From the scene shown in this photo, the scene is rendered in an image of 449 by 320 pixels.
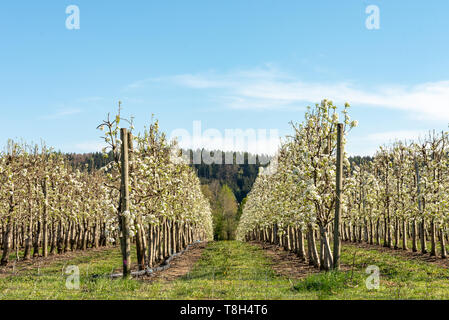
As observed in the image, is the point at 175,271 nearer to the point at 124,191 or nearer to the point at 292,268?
the point at 292,268

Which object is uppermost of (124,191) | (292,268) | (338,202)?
(124,191)

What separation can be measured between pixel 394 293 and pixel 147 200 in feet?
45.9

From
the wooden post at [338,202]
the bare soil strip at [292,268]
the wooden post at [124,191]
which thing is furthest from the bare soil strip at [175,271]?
the wooden post at [338,202]

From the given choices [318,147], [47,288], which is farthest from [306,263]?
[47,288]

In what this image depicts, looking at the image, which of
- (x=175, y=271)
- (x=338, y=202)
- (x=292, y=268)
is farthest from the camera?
(x=292, y=268)

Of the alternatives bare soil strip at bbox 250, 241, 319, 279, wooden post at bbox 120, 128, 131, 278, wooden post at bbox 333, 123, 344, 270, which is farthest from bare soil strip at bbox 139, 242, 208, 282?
wooden post at bbox 333, 123, 344, 270

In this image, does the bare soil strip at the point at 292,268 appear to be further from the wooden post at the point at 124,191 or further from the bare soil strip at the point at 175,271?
the wooden post at the point at 124,191

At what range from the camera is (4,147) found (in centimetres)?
3172

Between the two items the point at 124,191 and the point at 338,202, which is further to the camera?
the point at 338,202

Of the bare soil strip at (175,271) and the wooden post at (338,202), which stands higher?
the wooden post at (338,202)

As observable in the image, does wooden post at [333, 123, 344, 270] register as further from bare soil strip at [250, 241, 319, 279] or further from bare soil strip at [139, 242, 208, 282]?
bare soil strip at [139, 242, 208, 282]

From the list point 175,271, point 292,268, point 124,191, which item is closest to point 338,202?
point 124,191

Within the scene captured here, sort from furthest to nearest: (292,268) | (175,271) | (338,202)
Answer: (292,268) < (175,271) < (338,202)
